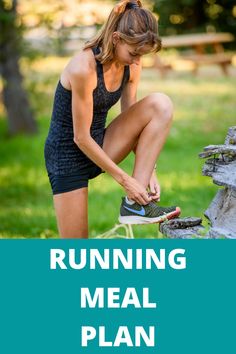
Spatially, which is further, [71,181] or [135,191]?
[71,181]

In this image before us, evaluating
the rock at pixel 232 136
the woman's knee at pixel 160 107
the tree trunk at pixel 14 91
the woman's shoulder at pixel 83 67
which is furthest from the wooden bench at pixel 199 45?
the rock at pixel 232 136

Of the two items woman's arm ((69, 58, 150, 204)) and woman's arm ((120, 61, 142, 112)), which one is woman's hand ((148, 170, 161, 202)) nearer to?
woman's arm ((69, 58, 150, 204))

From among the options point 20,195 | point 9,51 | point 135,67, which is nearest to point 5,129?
point 9,51

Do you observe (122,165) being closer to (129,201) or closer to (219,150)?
(129,201)

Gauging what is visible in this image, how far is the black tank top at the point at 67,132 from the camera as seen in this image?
3840 millimetres

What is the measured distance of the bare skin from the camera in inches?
143

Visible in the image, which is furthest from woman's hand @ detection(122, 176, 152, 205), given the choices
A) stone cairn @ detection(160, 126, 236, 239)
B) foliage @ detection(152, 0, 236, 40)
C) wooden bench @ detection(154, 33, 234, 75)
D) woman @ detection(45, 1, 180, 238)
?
wooden bench @ detection(154, 33, 234, 75)

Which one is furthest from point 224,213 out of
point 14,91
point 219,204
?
point 14,91

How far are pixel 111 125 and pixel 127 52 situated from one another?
20.8 inches

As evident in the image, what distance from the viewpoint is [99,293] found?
306 centimetres

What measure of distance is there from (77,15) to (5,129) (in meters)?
3.08

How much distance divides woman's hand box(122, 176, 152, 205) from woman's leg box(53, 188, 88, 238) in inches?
13.7

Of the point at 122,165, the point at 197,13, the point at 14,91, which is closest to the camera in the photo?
the point at 122,165

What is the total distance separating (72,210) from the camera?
3.94 m
